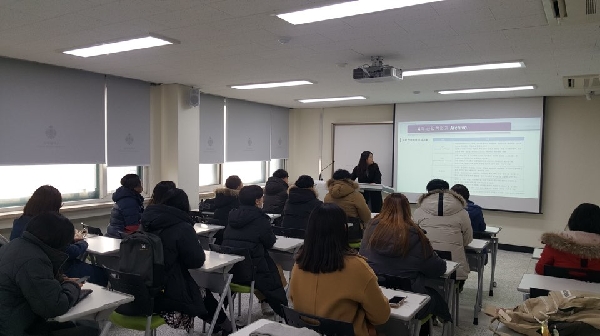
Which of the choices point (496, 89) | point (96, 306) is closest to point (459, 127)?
point (496, 89)

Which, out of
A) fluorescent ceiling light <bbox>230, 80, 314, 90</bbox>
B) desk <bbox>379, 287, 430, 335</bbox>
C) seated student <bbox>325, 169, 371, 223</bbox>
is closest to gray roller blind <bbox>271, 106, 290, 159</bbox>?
fluorescent ceiling light <bbox>230, 80, 314, 90</bbox>

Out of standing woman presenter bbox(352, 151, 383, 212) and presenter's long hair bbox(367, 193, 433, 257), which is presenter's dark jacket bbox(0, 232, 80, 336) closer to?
presenter's long hair bbox(367, 193, 433, 257)

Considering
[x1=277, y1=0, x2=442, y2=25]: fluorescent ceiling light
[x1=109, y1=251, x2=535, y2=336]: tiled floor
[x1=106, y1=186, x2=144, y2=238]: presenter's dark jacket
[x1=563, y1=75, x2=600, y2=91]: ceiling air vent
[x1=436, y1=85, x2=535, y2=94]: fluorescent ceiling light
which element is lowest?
[x1=109, y1=251, x2=535, y2=336]: tiled floor

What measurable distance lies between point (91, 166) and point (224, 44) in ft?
10.6

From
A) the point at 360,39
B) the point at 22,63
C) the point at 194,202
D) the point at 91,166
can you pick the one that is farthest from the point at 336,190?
the point at 22,63

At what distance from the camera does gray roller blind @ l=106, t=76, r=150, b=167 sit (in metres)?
5.93

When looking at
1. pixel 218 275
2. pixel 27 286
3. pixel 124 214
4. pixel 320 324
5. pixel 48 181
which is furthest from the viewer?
pixel 48 181

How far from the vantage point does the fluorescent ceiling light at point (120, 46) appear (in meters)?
3.87

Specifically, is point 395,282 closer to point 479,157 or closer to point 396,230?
point 396,230

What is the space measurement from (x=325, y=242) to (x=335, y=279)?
0.59 ft

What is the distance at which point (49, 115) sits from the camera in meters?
5.19

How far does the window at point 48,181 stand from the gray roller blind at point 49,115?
1.11ft

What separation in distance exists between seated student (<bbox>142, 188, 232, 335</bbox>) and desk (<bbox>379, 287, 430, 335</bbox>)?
52.4 inches

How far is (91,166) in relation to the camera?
19.8 ft
